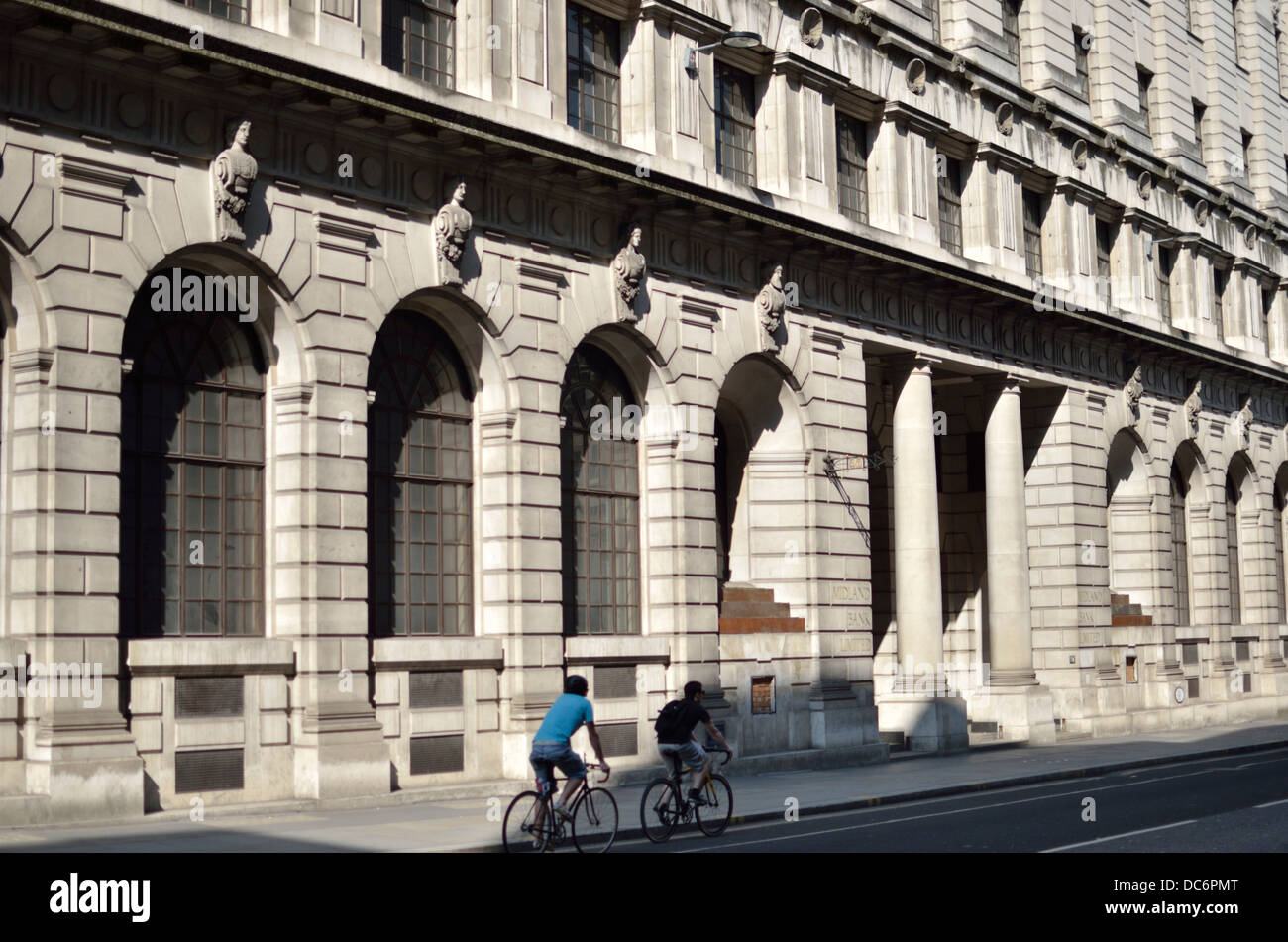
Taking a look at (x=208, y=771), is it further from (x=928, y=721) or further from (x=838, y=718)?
(x=928, y=721)

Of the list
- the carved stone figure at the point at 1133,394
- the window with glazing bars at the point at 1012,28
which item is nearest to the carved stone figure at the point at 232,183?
the window with glazing bars at the point at 1012,28

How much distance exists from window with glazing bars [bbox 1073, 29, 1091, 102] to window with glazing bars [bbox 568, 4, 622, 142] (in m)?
19.8

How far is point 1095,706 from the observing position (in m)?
42.7

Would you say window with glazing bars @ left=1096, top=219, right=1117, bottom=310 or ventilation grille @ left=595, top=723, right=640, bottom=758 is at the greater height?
window with glazing bars @ left=1096, top=219, right=1117, bottom=310

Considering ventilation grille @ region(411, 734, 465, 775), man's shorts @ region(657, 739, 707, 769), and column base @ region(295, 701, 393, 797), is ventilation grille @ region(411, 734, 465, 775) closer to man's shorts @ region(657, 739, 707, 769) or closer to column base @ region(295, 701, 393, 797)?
column base @ region(295, 701, 393, 797)

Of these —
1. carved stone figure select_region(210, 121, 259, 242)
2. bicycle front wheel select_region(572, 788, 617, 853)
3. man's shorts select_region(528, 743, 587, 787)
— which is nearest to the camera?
man's shorts select_region(528, 743, 587, 787)

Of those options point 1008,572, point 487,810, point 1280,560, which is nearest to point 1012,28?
point 1008,572

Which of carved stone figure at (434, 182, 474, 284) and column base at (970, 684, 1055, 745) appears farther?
column base at (970, 684, 1055, 745)

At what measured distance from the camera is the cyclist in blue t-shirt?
58.9 feet

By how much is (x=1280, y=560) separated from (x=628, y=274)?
1443 inches

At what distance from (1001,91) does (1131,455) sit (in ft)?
39.9

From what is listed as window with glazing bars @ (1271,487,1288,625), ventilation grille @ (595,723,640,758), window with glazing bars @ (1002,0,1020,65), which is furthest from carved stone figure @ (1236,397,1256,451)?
ventilation grille @ (595,723,640,758)

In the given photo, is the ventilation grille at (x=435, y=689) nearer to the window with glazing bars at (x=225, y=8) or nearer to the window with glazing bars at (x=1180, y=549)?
the window with glazing bars at (x=225, y=8)
